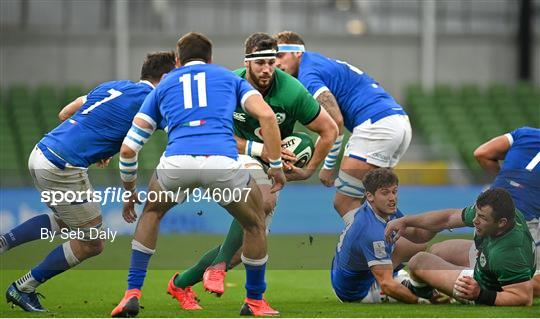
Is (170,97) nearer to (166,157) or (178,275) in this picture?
(166,157)

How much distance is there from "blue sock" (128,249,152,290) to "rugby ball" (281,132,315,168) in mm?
1704

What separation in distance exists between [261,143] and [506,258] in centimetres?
193

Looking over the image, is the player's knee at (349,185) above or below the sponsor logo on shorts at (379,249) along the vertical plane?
above

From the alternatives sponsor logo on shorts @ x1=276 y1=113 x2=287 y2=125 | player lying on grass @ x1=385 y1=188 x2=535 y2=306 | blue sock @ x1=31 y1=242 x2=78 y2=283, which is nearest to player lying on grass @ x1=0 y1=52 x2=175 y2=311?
blue sock @ x1=31 y1=242 x2=78 y2=283

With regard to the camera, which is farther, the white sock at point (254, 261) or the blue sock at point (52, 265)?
the blue sock at point (52, 265)

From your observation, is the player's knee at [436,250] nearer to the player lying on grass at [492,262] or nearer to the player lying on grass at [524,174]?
the player lying on grass at [492,262]

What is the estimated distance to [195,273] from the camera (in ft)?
26.1

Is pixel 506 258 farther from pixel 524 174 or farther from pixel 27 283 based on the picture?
pixel 27 283

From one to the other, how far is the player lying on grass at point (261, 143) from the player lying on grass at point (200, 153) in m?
0.53

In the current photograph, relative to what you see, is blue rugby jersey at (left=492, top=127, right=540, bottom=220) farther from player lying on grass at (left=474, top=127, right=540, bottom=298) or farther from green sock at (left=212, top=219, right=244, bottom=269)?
green sock at (left=212, top=219, right=244, bottom=269)

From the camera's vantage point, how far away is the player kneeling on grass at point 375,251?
25.6 feet

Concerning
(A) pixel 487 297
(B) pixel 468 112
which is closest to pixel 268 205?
(A) pixel 487 297

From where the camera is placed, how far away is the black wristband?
768 centimetres

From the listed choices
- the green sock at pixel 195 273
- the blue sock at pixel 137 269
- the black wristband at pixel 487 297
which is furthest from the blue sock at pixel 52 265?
the black wristband at pixel 487 297
